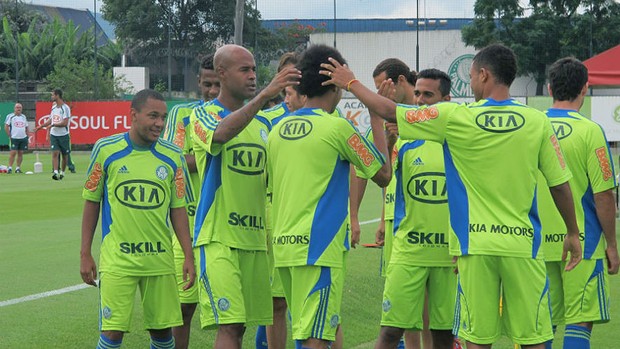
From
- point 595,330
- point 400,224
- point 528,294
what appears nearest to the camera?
point 528,294

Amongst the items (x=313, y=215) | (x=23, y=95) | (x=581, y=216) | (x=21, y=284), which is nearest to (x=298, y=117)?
(x=313, y=215)

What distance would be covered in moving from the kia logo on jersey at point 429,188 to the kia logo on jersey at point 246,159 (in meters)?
1.18

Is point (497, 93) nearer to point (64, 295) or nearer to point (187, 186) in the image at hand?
point (187, 186)

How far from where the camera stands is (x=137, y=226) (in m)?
7.05

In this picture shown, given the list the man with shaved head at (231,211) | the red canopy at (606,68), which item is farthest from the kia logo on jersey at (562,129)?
the red canopy at (606,68)

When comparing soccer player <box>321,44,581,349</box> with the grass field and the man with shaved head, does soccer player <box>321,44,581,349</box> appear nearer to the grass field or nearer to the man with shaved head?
the man with shaved head

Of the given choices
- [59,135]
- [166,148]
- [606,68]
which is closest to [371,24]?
[59,135]

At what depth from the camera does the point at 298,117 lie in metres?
6.37

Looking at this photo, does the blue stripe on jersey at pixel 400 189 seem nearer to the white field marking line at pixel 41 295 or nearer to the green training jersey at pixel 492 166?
the green training jersey at pixel 492 166

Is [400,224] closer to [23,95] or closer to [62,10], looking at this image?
[23,95]

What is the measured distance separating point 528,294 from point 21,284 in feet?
22.8

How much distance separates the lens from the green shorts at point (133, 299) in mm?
6918

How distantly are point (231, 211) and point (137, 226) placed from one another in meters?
0.68

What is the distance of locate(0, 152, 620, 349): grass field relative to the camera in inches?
358
